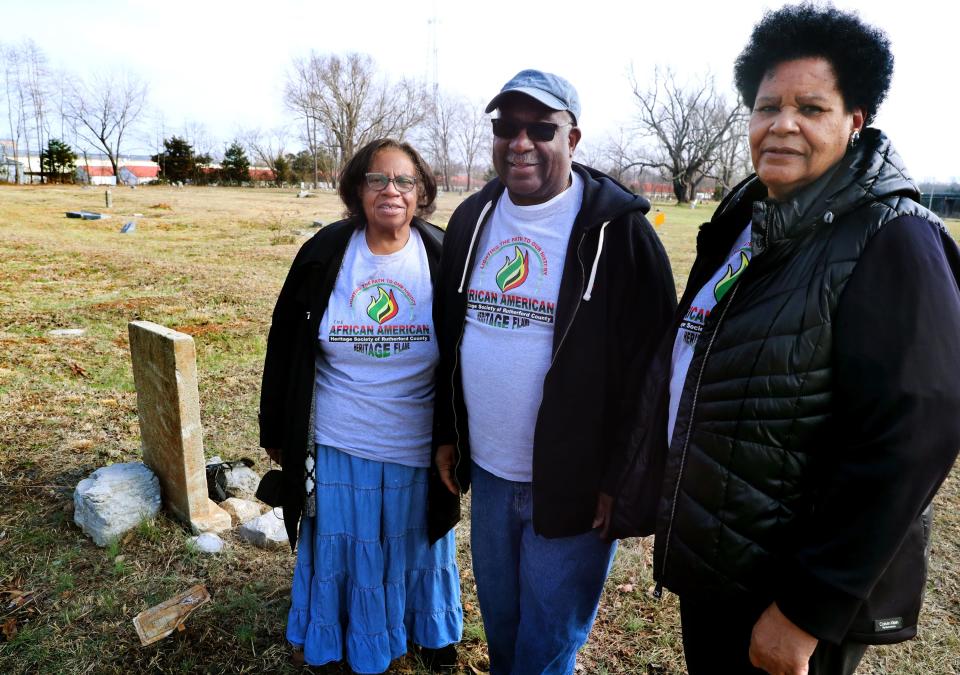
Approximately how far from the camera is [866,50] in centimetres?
143

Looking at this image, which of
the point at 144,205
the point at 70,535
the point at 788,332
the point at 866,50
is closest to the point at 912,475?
the point at 788,332

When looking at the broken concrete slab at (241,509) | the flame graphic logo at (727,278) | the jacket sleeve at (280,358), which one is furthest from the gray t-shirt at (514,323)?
the broken concrete slab at (241,509)

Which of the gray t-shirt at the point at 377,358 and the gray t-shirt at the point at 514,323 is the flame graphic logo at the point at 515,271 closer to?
the gray t-shirt at the point at 514,323

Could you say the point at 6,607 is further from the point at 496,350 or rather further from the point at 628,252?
the point at 628,252

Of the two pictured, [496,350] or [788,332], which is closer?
[788,332]

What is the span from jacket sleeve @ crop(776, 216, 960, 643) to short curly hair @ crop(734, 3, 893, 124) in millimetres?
389

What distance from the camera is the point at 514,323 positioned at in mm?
2047

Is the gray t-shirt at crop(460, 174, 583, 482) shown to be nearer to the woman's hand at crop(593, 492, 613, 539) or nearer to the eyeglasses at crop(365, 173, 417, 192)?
the woman's hand at crop(593, 492, 613, 539)

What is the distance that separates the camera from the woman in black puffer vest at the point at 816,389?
1.22 m

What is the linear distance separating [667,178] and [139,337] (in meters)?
69.8

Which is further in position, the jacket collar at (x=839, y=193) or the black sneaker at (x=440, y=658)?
the black sneaker at (x=440, y=658)

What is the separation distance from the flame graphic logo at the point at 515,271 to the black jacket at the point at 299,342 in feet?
1.64

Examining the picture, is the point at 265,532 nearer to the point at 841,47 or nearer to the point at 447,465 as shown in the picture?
the point at 447,465

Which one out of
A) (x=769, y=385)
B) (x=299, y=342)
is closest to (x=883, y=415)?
(x=769, y=385)
